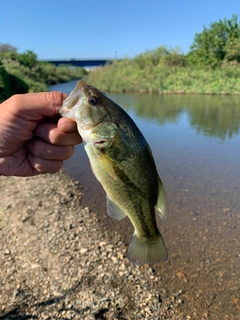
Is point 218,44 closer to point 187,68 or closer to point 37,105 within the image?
point 187,68

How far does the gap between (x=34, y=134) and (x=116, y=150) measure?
3.48 feet

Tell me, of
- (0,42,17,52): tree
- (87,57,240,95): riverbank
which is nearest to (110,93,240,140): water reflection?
(87,57,240,95): riverbank

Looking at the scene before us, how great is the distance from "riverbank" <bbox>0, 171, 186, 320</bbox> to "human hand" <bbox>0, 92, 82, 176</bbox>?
2.23m

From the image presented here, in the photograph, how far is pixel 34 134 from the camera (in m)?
2.87

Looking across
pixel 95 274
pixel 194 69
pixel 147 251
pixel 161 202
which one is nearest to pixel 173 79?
pixel 194 69

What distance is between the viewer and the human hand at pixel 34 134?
2535 millimetres

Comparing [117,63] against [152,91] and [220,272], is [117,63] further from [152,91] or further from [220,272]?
[220,272]

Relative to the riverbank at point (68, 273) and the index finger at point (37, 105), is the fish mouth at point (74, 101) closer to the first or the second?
the index finger at point (37, 105)

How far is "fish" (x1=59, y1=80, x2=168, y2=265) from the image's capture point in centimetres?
215

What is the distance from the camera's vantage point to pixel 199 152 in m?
12.4

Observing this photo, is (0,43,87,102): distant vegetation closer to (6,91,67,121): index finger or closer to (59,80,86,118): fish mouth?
(6,91,67,121): index finger

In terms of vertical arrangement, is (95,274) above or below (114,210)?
below

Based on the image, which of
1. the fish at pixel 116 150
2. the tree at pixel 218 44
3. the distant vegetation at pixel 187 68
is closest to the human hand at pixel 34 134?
the fish at pixel 116 150

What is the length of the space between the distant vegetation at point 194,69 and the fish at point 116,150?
34.8m
